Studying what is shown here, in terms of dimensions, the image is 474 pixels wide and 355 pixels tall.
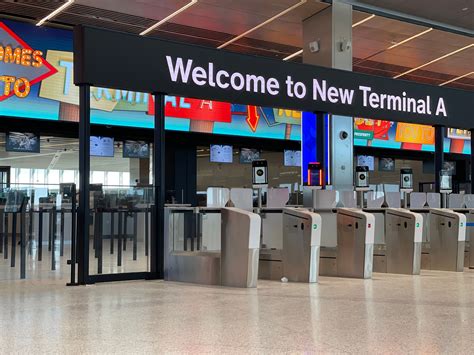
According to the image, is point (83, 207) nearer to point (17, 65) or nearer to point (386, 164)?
point (17, 65)

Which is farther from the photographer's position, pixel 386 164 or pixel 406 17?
pixel 386 164

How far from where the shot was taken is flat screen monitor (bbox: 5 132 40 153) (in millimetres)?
13367

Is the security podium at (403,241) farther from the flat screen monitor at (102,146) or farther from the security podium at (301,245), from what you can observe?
the flat screen monitor at (102,146)

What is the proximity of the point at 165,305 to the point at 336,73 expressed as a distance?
5.26 meters

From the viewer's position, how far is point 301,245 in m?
7.71

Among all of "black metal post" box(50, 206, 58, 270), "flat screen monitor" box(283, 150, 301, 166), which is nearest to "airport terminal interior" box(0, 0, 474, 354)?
"black metal post" box(50, 206, 58, 270)

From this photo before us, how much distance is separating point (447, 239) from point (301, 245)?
2938 millimetres

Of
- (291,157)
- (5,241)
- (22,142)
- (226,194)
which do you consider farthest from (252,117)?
(5,241)

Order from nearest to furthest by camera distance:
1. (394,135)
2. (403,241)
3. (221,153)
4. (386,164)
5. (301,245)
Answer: (301,245) → (403,241) → (221,153) → (394,135) → (386,164)

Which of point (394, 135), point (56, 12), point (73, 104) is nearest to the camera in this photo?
point (56, 12)

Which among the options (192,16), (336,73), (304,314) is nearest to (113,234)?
(304,314)

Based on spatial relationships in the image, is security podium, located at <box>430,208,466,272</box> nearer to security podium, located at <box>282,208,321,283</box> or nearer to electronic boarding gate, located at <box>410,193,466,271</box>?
electronic boarding gate, located at <box>410,193,466,271</box>

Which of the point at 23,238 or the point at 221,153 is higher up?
the point at 221,153

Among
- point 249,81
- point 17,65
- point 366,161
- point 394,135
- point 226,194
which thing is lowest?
point 226,194
